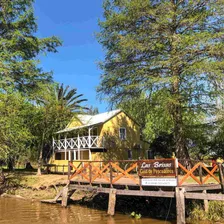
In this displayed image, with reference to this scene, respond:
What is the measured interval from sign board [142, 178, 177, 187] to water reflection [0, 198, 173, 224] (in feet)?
4.51

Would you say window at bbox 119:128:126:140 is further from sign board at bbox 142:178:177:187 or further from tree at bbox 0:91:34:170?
sign board at bbox 142:178:177:187

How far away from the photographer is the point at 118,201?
1455cm

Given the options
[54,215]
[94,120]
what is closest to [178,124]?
[54,215]

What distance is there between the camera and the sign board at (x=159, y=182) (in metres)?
10.8

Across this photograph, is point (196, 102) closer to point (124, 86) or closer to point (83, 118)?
point (124, 86)

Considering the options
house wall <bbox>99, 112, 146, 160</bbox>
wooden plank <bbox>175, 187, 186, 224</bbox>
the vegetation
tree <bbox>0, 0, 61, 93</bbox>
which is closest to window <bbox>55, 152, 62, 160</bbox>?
house wall <bbox>99, 112, 146, 160</bbox>

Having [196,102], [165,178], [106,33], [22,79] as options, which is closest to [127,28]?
[106,33]

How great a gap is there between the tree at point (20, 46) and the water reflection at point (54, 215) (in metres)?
9.37

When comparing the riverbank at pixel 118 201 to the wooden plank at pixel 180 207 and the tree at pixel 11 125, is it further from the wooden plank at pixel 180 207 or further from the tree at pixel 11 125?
the tree at pixel 11 125

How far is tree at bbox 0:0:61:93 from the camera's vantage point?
70.3 feet

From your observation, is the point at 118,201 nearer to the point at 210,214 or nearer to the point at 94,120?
the point at 210,214

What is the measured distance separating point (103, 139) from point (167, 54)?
1569 centimetres

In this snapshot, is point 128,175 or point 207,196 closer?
point 207,196

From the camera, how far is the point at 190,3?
17078mm
